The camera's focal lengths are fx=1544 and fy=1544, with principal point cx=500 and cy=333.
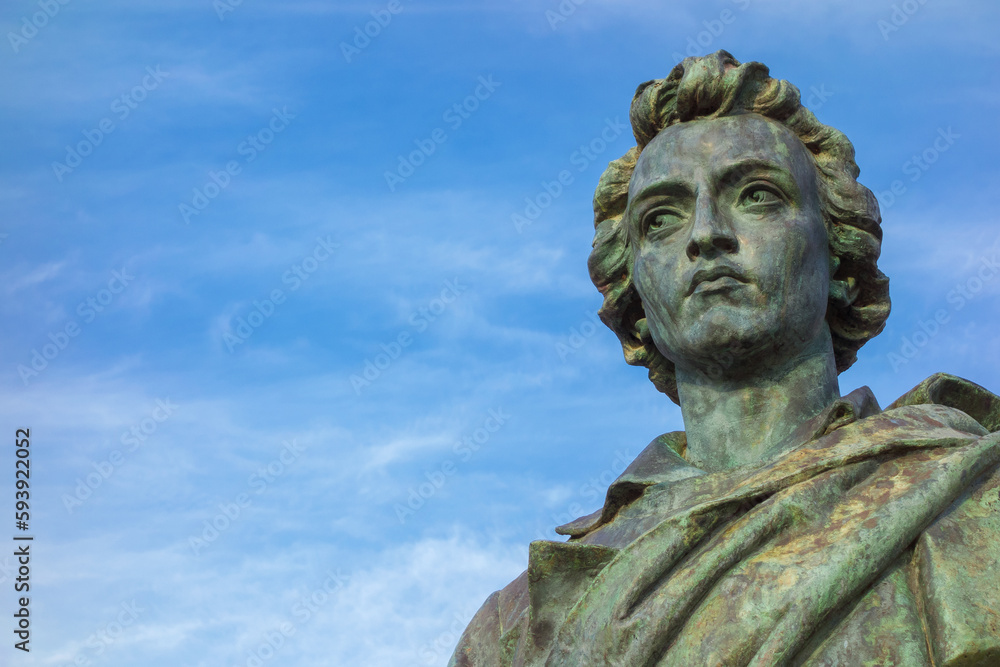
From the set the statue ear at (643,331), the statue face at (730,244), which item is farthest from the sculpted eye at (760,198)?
the statue ear at (643,331)

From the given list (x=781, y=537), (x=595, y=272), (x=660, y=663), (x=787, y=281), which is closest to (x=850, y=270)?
(x=787, y=281)

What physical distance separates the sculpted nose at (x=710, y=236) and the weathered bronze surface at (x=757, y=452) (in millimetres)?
13

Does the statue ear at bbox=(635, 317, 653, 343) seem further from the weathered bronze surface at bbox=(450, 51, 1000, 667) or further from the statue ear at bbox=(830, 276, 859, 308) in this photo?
the statue ear at bbox=(830, 276, 859, 308)

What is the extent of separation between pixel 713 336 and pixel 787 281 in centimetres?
50

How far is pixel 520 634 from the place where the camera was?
25.5 feet

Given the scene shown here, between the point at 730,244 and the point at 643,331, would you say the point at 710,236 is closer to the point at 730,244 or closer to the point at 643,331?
the point at 730,244

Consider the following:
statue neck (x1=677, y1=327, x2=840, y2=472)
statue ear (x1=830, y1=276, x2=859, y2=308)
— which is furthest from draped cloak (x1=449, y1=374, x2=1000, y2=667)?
statue ear (x1=830, y1=276, x2=859, y2=308)

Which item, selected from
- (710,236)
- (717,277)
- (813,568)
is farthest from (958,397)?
(813,568)

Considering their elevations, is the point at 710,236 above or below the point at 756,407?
above

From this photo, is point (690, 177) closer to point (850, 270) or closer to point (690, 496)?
point (850, 270)

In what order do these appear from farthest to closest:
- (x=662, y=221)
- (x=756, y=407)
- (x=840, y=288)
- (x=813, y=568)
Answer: (x=840, y=288)
(x=662, y=221)
(x=756, y=407)
(x=813, y=568)

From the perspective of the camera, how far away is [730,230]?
835 centimetres

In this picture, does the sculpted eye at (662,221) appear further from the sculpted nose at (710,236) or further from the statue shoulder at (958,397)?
the statue shoulder at (958,397)

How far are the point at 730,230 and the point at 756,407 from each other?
3.25 ft
